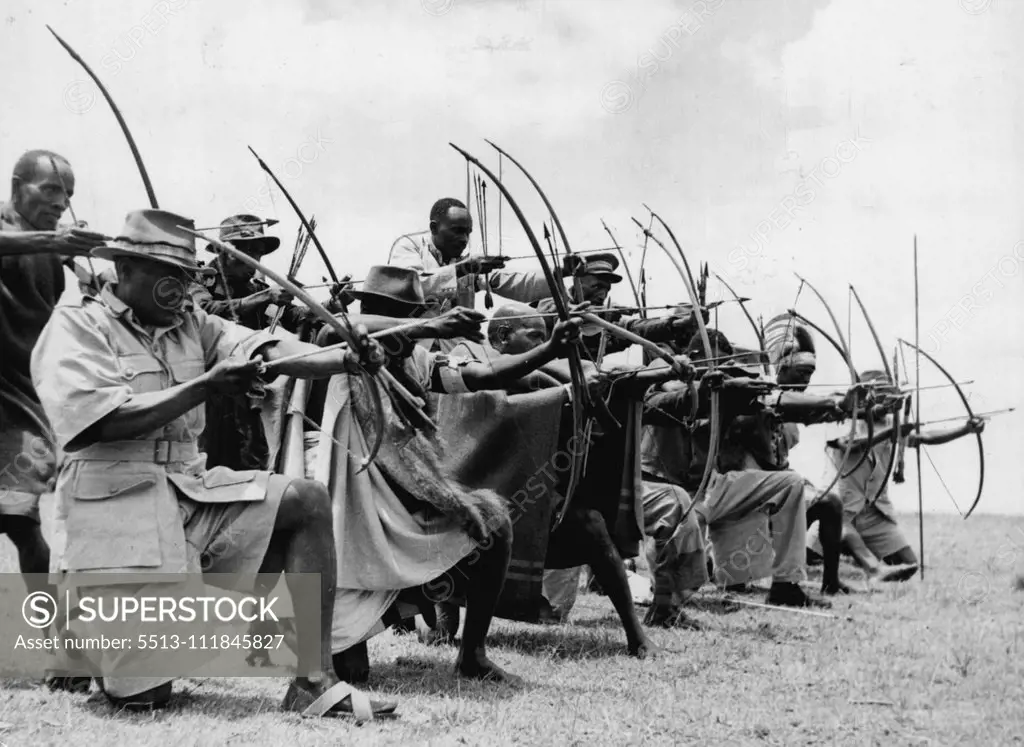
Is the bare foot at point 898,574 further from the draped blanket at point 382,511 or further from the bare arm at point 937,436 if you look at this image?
the draped blanket at point 382,511

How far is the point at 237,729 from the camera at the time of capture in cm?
402

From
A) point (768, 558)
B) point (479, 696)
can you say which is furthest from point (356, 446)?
point (768, 558)

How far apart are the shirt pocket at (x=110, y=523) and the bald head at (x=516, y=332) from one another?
2.86 meters

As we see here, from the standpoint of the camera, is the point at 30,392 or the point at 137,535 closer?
the point at 137,535

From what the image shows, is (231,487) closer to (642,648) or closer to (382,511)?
(382,511)

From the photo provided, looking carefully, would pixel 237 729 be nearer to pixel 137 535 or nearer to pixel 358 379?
pixel 137 535

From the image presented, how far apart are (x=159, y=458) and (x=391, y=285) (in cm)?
147

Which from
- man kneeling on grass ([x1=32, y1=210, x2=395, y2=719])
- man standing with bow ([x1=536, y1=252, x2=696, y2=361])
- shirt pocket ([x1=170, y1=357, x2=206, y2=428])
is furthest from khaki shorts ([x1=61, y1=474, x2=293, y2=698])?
man standing with bow ([x1=536, y1=252, x2=696, y2=361])

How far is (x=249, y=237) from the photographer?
6316mm

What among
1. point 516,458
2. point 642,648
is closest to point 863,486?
point 642,648

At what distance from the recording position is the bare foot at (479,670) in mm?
5188

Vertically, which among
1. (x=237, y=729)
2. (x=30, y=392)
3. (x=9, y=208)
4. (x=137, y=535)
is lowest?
(x=237, y=729)

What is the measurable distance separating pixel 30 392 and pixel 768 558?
5273 millimetres

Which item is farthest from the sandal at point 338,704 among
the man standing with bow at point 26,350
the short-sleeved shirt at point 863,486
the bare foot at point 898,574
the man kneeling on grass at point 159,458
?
A: the short-sleeved shirt at point 863,486
